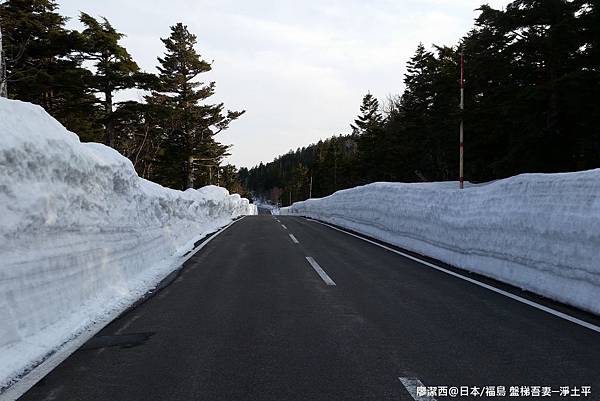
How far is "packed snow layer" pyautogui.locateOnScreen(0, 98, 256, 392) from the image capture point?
4.09 metres

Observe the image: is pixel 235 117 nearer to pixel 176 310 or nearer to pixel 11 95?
pixel 11 95

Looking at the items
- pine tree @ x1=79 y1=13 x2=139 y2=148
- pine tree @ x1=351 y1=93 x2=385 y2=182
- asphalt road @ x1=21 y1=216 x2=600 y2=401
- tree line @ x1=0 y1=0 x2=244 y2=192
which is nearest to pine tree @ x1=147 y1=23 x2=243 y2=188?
tree line @ x1=0 y1=0 x2=244 y2=192

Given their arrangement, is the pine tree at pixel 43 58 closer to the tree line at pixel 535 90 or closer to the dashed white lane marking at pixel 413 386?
the tree line at pixel 535 90

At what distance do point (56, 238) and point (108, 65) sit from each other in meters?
27.2

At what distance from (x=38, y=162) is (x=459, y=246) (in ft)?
25.9

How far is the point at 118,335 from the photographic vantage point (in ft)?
15.2

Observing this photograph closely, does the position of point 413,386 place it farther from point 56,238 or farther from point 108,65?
point 108,65

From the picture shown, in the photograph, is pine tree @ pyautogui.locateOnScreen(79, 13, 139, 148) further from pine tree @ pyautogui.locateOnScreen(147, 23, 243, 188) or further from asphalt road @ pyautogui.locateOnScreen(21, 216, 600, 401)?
asphalt road @ pyautogui.locateOnScreen(21, 216, 600, 401)

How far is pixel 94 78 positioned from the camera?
27.4 metres

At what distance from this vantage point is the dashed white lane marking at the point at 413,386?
319 cm

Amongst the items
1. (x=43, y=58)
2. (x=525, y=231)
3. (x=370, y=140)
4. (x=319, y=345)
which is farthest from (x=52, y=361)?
(x=370, y=140)

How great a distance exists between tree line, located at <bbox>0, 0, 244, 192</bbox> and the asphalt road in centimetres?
1081

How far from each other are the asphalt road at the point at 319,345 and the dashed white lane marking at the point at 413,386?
5 cm

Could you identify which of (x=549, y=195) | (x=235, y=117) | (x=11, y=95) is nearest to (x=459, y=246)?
(x=549, y=195)
